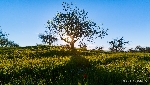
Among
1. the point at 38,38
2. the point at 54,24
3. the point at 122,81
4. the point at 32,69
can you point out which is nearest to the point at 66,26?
the point at 54,24

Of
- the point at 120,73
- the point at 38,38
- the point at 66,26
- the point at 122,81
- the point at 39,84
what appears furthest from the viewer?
the point at 38,38

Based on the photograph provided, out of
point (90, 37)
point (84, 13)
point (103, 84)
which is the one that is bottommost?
point (103, 84)

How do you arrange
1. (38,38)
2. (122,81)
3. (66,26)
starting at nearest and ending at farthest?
(122,81)
(66,26)
(38,38)

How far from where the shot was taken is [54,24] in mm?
62000

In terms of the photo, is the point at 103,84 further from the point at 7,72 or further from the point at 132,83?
the point at 7,72

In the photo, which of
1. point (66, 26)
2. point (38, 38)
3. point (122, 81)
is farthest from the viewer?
point (38, 38)

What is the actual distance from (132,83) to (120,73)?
3.14 metres

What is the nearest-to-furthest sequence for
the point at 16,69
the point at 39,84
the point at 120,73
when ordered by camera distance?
the point at 39,84 → the point at 120,73 → the point at 16,69

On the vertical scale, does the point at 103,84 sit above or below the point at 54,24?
below

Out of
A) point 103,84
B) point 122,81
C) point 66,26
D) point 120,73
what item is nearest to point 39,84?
point 103,84

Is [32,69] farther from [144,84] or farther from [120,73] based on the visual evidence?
[144,84]

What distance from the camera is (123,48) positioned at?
125 m

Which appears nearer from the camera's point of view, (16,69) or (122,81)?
(122,81)

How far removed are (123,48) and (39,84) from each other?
110 meters
